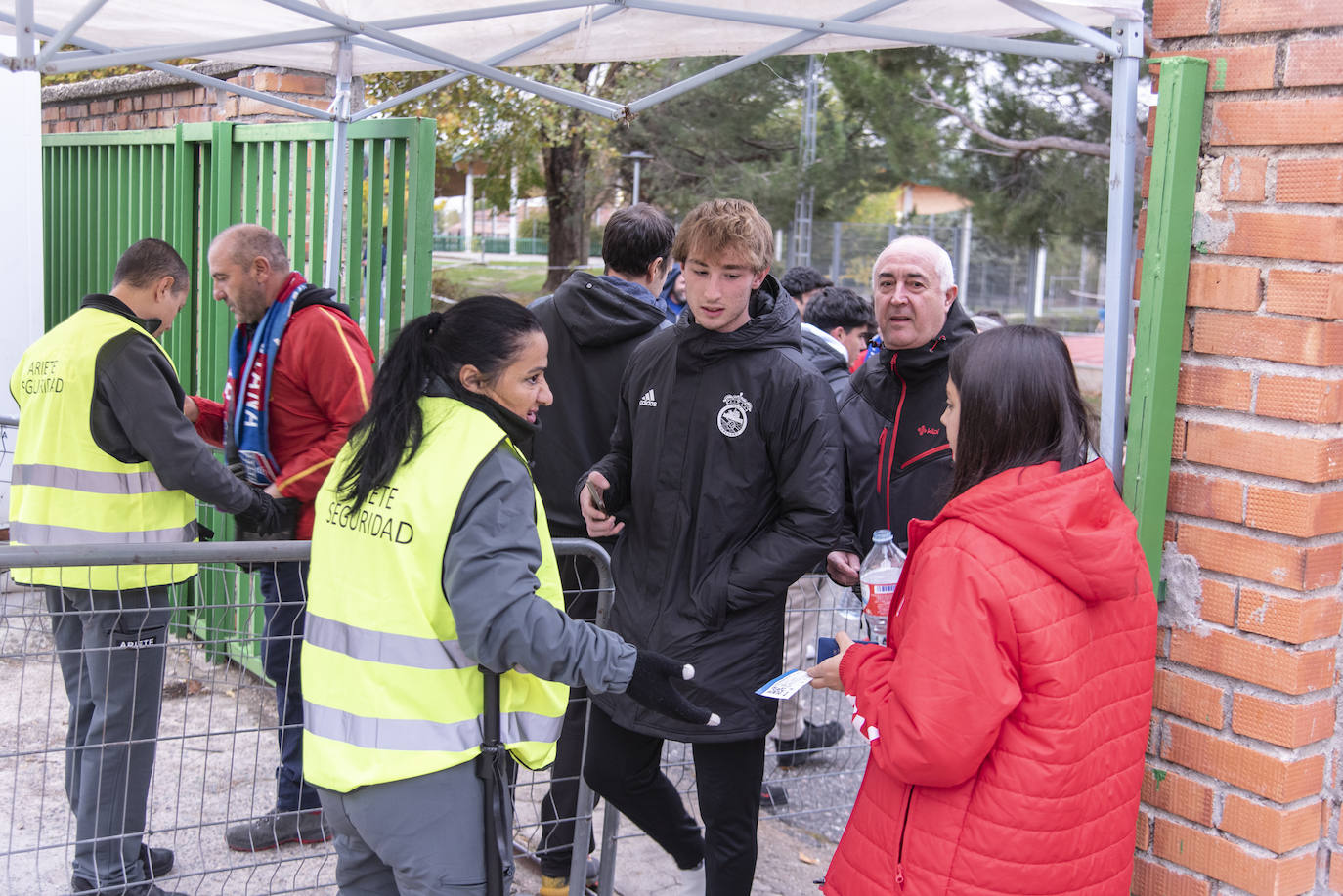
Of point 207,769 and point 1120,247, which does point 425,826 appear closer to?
point 1120,247

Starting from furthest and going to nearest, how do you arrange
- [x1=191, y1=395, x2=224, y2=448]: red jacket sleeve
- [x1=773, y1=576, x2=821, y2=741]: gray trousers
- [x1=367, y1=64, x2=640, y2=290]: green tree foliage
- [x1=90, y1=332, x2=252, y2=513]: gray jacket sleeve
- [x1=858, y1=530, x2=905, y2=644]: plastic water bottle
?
[x1=367, y1=64, x2=640, y2=290]: green tree foliage
[x1=773, y1=576, x2=821, y2=741]: gray trousers
[x1=191, y1=395, x2=224, y2=448]: red jacket sleeve
[x1=90, y1=332, x2=252, y2=513]: gray jacket sleeve
[x1=858, y1=530, x2=905, y2=644]: plastic water bottle

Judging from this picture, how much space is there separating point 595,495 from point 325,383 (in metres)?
1.14

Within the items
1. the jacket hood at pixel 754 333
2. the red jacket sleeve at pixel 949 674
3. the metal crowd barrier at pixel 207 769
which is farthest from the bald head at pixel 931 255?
Answer: the red jacket sleeve at pixel 949 674

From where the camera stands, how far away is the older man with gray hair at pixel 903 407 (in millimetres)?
3252

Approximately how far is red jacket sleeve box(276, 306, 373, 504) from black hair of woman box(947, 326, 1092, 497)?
232 centimetres

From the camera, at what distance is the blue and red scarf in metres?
3.97

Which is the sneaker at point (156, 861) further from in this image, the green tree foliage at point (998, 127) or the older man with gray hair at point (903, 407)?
the green tree foliage at point (998, 127)

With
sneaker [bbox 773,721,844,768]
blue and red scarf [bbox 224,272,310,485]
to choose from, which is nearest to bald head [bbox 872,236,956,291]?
blue and red scarf [bbox 224,272,310,485]

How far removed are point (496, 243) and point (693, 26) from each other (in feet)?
184

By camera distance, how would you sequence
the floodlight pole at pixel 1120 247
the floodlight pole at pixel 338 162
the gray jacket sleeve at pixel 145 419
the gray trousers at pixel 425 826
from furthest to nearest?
the floodlight pole at pixel 338 162 < the gray jacket sleeve at pixel 145 419 < the floodlight pole at pixel 1120 247 < the gray trousers at pixel 425 826

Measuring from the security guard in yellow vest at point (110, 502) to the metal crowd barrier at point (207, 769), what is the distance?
0.11 metres

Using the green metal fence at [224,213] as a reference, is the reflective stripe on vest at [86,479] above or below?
below

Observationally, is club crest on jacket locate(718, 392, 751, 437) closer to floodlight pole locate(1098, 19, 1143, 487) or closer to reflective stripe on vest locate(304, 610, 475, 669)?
floodlight pole locate(1098, 19, 1143, 487)

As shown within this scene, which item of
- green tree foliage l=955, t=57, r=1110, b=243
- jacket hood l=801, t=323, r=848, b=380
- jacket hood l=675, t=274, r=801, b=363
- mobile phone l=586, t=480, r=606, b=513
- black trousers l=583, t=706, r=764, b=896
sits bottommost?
black trousers l=583, t=706, r=764, b=896
